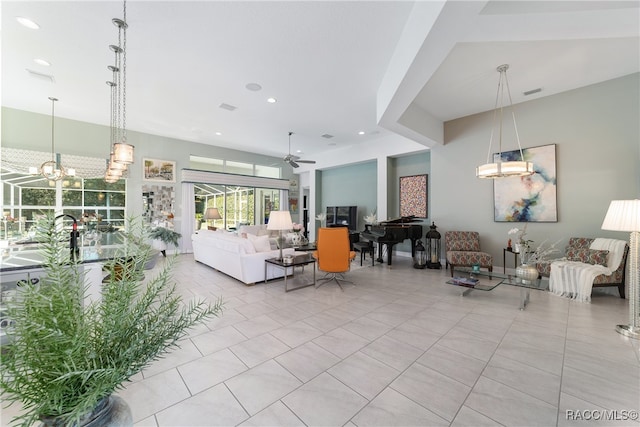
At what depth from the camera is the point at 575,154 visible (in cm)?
470

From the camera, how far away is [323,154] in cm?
984

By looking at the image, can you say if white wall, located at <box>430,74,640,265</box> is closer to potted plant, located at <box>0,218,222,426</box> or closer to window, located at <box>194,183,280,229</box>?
potted plant, located at <box>0,218,222,426</box>

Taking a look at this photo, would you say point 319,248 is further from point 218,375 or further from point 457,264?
point 457,264

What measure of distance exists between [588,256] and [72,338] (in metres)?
6.09

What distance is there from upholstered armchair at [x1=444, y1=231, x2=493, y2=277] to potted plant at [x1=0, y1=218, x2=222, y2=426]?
17.9 feet

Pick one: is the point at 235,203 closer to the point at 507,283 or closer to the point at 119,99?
the point at 119,99

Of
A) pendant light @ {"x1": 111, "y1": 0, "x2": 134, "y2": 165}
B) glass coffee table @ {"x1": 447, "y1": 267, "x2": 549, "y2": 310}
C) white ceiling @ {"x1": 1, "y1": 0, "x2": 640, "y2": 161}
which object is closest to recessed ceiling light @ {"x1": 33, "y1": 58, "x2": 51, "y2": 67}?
white ceiling @ {"x1": 1, "y1": 0, "x2": 640, "y2": 161}

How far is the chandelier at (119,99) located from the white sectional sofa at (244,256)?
2060mm

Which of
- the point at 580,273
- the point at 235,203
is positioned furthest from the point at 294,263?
the point at 235,203

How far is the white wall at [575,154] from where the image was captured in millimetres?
4234

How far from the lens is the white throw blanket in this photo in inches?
150

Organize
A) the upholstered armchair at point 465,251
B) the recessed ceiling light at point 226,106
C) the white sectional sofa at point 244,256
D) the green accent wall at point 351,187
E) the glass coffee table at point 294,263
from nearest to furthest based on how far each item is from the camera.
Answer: the glass coffee table at point 294,263, the white sectional sofa at point 244,256, the upholstered armchair at point 465,251, the recessed ceiling light at point 226,106, the green accent wall at point 351,187

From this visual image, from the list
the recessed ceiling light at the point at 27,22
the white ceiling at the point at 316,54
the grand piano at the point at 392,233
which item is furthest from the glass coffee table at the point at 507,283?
the recessed ceiling light at the point at 27,22

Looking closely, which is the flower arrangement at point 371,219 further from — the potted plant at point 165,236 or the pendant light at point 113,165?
the pendant light at point 113,165
